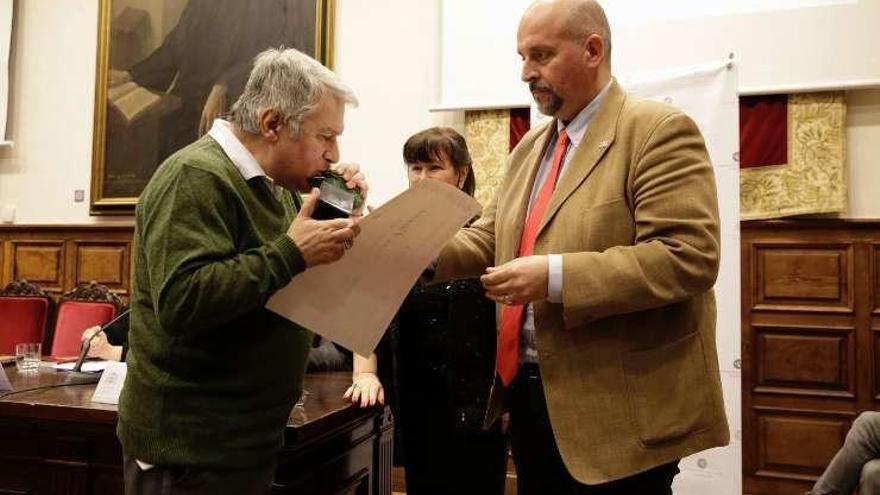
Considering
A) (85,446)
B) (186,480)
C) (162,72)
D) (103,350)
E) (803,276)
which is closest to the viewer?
(186,480)

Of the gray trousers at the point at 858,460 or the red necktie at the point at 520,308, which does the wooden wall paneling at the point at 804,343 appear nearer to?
the gray trousers at the point at 858,460

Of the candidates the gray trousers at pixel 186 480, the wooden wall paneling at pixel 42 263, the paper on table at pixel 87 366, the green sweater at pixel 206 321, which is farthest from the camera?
the wooden wall paneling at pixel 42 263

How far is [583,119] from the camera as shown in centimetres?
165

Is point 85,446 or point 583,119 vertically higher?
point 583,119

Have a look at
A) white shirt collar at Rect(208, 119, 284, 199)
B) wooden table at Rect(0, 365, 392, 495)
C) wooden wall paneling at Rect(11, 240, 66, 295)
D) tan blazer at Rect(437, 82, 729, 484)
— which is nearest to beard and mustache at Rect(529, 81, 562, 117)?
tan blazer at Rect(437, 82, 729, 484)

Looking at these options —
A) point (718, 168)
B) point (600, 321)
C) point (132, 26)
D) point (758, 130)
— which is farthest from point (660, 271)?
point (132, 26)

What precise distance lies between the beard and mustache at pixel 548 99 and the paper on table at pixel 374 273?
0.33m

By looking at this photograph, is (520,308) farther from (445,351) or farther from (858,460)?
(858,460)

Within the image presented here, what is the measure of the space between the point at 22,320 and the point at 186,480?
319cm

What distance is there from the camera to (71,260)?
19.5ft

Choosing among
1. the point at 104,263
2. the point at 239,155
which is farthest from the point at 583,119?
the point at 104,263

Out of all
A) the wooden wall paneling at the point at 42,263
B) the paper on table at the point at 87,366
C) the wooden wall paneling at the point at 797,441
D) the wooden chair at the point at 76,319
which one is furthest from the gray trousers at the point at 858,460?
the wooden wall paneling at the point at 42,263

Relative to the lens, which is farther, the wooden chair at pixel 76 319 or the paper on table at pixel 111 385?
the wooden chair at pixel 76 319

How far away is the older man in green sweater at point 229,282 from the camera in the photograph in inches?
47.7
